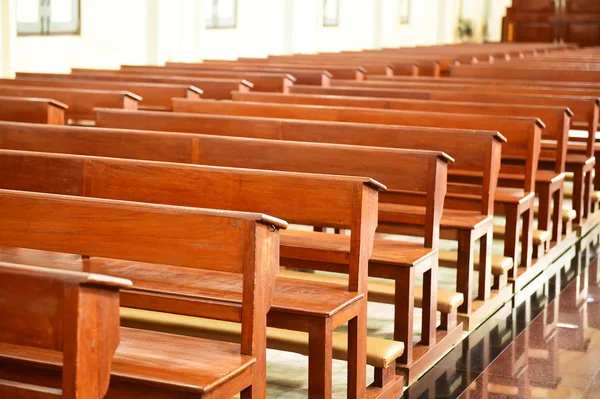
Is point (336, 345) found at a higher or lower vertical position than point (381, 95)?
lower

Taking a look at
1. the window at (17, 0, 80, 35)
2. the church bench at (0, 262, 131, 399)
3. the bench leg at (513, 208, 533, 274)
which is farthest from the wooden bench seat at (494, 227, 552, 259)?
the window at (17, 0, 80, 35)

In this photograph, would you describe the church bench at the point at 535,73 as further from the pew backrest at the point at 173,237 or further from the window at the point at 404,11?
the window at the point at 404,11

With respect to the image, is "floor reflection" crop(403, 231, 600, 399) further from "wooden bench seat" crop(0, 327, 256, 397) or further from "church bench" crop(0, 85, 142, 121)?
"church bench" crop(0, 85, 142, 121)

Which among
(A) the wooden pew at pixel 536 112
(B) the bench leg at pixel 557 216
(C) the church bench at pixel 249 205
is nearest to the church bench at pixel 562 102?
(A) the wooden pew at pixel 536 112

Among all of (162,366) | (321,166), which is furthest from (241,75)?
(162,366)

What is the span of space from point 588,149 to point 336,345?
3.50 metres

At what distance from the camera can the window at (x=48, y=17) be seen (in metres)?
9.33

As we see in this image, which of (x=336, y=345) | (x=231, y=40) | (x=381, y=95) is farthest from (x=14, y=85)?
(x=231, y=40)

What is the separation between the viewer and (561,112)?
588cm

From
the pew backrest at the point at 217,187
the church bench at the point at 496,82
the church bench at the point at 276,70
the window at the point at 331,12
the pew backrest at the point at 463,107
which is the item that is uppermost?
the window at the point at 331,12

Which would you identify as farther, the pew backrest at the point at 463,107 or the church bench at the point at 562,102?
the church bench at the point at 562,102

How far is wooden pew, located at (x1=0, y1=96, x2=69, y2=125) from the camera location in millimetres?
5609

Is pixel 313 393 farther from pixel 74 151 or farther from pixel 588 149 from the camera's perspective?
pixel 588 149

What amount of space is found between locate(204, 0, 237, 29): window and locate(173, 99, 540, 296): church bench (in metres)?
7.11
